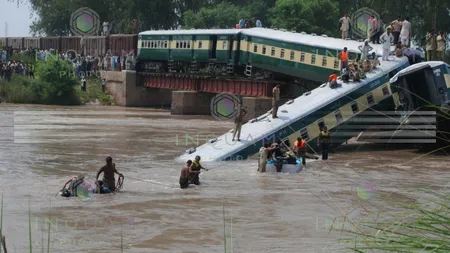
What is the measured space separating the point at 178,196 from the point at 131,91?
40.9m

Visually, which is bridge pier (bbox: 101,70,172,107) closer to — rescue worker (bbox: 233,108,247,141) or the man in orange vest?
rescue worker (bbox: 233,108,247,141)

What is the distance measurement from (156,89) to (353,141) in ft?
95.0

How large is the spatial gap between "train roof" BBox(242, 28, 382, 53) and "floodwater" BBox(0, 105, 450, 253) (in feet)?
16.8

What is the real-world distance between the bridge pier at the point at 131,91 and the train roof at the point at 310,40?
15.9 m

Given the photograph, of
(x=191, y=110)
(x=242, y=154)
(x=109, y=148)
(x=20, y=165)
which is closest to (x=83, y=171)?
(x=20, y=165)

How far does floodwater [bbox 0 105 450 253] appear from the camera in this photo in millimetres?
14516

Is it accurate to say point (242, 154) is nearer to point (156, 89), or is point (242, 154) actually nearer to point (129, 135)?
point (129, 135)

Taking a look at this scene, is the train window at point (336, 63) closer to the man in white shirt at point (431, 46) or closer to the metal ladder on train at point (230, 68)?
the man in white shirt at point (431, 46)

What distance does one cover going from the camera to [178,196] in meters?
19.9

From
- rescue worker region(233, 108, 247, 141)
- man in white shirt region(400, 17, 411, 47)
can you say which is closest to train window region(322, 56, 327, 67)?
man in white shirt region(400, 17, 411, 47)

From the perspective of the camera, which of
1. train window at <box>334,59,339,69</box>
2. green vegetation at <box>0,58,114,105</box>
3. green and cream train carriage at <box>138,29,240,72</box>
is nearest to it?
train window at <box>334,59,339,69</box>

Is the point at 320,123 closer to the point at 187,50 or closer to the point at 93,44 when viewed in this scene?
the point at 187,50

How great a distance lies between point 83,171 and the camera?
24562 millimetres

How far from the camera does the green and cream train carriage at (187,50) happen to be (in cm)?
4754
